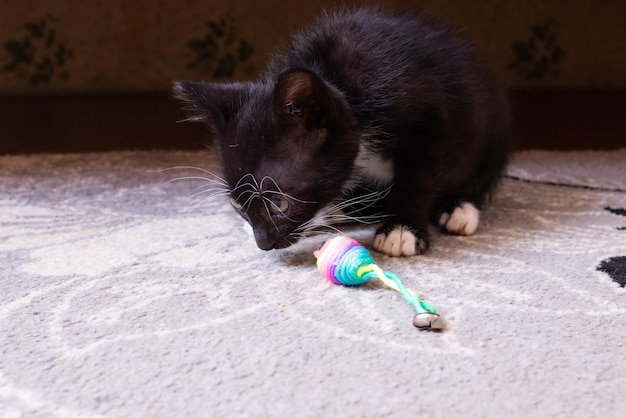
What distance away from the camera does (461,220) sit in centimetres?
127

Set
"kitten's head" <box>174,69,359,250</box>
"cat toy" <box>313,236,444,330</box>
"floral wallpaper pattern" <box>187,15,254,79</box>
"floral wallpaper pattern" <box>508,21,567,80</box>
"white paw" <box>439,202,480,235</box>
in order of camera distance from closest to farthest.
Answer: "cat toy" <box>313,236,444,330</box>, "kitten's head" <box>174,69,359,250</box>, "white paw" <box>439,202,480,235</box>, "floral wallpaper pattern" <box>187,15,254,79</box>, "floral wallpaper pattern" <box>508,21,567,80</box>

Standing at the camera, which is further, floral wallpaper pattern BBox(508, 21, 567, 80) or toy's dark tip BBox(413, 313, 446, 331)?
floral wallpaper pattern BBox(508, 21, 567, 80)

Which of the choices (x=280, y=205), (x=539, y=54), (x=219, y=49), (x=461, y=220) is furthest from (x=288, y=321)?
(x=539, y=54)

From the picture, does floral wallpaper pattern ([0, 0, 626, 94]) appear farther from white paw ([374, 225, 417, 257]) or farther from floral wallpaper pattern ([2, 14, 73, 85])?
white paw ([374, 225, 417, 257])

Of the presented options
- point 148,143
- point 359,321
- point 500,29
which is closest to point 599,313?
point 359,321

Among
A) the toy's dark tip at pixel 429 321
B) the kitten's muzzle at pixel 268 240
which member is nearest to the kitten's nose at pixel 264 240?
the kitten's muzzle at pixel 268 240

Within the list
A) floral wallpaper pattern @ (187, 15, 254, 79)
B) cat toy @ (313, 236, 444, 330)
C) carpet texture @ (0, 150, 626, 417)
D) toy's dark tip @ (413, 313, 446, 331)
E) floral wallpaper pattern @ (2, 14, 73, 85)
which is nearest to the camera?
carpet texture @ (0, 150, 626, 417)

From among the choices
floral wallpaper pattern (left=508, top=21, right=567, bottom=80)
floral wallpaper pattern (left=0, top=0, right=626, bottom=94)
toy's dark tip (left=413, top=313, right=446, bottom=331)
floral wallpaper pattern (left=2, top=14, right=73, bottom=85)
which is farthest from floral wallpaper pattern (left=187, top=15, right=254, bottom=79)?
toy's dark tip (left=413, top=313, right=446, bottom=331)

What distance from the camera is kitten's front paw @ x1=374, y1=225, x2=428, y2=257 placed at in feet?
3.73

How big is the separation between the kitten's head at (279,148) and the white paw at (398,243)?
0.12 meters

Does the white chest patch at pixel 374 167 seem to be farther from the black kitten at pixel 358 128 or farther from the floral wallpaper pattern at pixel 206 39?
the floral wallpaper pattern at pixel 206 39

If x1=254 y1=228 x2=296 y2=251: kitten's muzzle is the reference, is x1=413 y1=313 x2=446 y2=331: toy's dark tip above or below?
below

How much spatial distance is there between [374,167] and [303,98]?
27cm

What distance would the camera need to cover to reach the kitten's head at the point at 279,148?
1.04 meters
